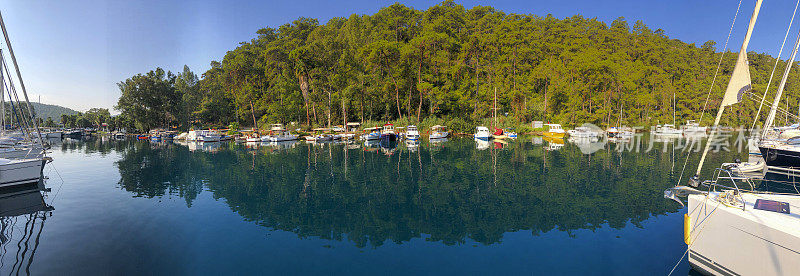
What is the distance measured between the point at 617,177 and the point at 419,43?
2173 inches

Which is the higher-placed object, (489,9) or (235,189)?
(489,9)

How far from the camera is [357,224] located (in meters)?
13.7

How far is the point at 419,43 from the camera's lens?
7075 cm

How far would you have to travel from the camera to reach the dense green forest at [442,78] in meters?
73.6

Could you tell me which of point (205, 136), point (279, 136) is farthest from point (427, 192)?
point (205, 136)

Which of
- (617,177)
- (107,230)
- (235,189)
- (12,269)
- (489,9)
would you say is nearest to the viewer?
(12,269)

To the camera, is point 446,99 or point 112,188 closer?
point 112,188

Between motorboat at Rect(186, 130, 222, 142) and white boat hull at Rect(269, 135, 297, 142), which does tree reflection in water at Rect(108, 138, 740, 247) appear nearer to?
white boat hull at Rect(269, 135, 297, 142)

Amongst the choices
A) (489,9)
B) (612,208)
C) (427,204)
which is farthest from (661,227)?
(489,9)

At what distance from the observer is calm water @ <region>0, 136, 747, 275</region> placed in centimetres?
998

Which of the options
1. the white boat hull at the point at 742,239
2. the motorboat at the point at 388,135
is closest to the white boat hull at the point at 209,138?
the motorboat at the point at 388,135

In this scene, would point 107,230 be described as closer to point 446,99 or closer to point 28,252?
point 28,252

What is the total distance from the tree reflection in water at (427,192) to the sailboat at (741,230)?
4.93 meters

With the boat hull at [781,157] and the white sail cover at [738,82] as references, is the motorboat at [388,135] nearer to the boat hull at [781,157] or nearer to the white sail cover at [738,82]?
the boat hull at [781,157]
